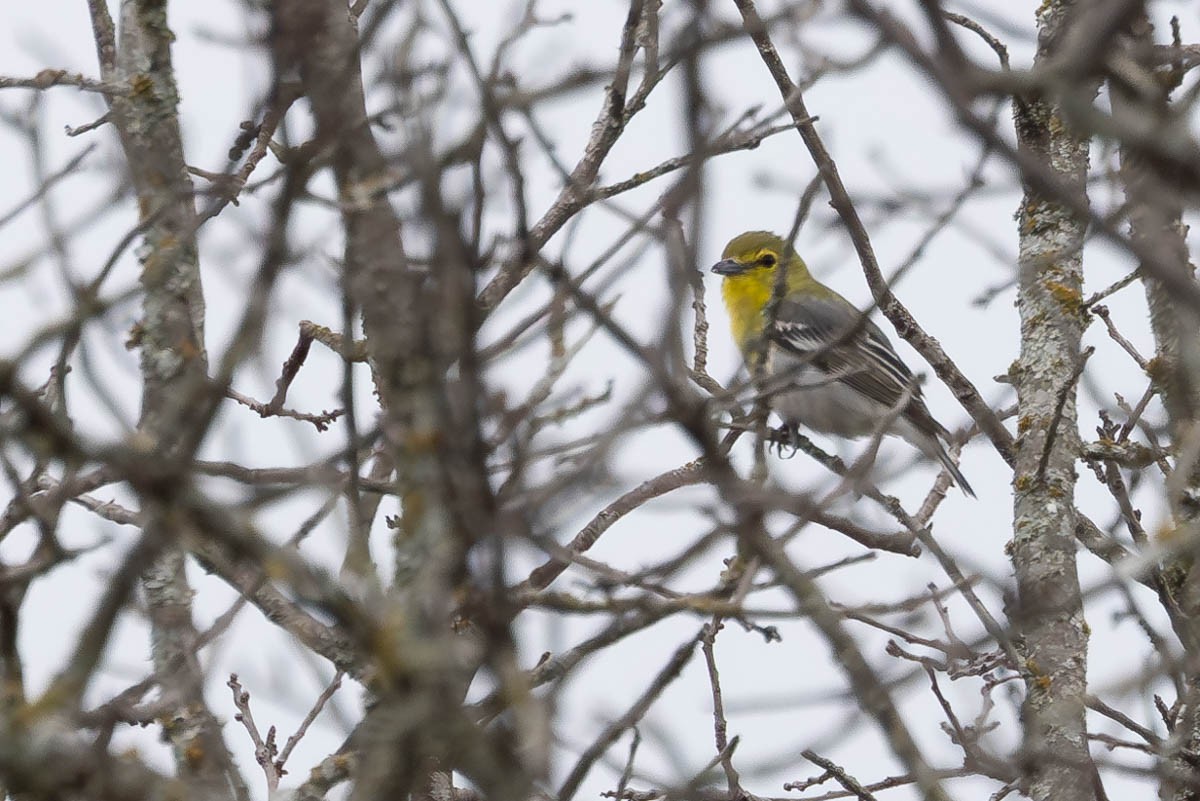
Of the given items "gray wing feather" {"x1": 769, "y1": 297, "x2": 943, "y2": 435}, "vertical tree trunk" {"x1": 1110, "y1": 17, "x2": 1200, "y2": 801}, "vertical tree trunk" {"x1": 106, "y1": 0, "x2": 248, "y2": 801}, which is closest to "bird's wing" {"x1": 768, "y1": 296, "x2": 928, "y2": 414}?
"gray wing feather" {"x1": 769, "y1": 297, "x2": 943, "y2": 435}

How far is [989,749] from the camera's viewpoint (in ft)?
16.4

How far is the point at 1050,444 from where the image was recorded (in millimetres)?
4680

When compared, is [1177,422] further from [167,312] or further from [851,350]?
[851,350]

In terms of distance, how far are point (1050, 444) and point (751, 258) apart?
572 centimetres

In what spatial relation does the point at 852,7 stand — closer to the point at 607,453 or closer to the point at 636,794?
the point at 607,453

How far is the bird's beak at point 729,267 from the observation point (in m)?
10.2

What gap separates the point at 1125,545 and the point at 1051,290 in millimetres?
895

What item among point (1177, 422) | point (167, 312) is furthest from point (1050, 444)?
point (167, 312)

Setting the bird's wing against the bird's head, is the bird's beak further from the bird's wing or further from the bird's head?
the bird's wing

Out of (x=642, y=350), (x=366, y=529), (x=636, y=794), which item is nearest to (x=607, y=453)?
(x=642, y=350)

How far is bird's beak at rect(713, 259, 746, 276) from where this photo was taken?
10.2 meters

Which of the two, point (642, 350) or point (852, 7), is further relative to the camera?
point (642, 350)

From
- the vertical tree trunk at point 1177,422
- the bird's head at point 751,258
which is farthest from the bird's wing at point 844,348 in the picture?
→ the vertical tree trunk at point 1177,422

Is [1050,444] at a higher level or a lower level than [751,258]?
lower
